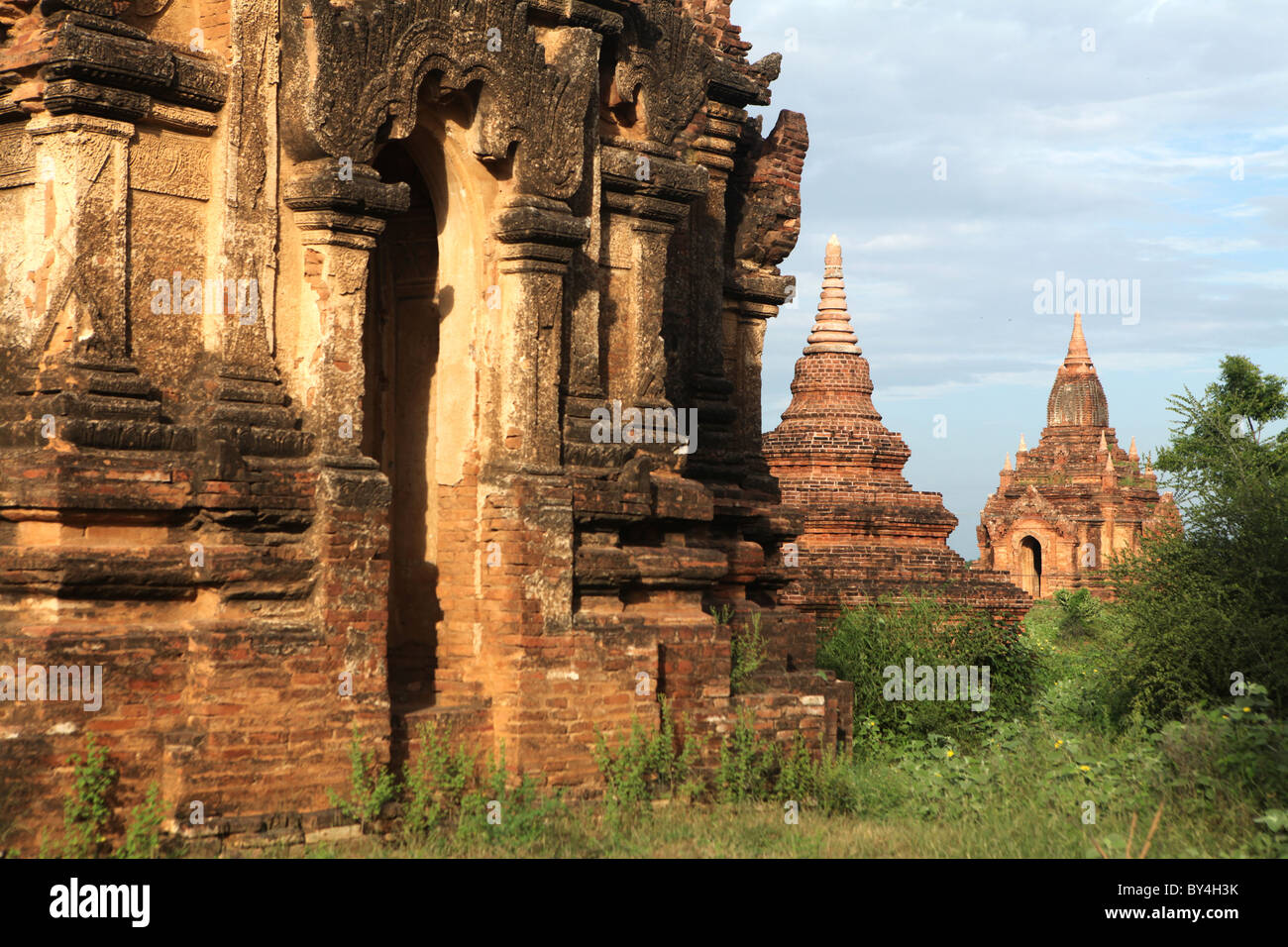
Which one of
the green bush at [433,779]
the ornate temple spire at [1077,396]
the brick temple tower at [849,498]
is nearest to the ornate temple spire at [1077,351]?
the ornate temple spire at [1077,396]

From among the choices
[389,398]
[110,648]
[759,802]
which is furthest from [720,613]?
[110,648]

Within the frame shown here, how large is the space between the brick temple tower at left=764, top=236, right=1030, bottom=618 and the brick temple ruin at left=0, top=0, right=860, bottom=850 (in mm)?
7363

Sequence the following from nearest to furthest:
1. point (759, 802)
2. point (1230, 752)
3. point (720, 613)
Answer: point (1230, 752)
point (759, 802)
point (720, 613)

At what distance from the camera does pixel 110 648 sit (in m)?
7.61

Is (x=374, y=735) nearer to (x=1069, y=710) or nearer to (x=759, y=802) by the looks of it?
(x=759, y=802)

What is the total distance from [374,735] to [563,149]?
395 cm

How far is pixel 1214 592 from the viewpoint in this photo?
1219 cm

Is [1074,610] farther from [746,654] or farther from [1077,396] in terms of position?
[746,654]

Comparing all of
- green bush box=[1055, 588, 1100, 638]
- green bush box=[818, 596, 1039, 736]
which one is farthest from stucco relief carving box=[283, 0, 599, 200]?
green bush box=[1055, 588, 1100, 638]

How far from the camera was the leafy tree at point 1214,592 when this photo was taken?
38.4ft

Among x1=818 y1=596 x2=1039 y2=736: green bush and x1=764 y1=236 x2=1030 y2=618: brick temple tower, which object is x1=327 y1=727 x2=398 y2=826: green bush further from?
x1=764 y1=236 x2=1030 y2=618: brick temple tower

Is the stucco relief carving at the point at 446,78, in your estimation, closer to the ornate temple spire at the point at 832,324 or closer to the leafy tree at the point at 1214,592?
the leafy tree at the point at 1214,592

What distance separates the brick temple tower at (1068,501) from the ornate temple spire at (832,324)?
22.0 meters

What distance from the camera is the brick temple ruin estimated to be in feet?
25.6
